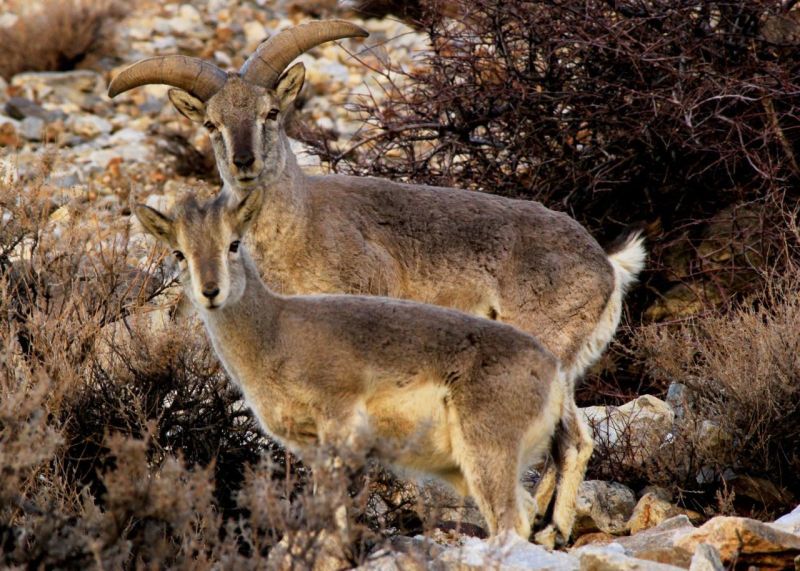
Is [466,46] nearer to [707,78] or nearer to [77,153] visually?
[707,78]

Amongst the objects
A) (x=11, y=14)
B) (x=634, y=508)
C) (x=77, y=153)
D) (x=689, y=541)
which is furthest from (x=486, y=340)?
(x=11, y=14)

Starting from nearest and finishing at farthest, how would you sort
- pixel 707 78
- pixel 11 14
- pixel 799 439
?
1. pixel 799 439
2. pixel 707 78
3. pixel 11 14

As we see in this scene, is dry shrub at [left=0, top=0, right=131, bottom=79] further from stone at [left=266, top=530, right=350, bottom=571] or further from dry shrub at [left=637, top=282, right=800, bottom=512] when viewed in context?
stone at [left=266, top=530, right=350, bottom=571]

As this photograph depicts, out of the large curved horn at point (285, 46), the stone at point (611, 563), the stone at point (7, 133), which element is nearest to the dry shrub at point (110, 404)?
the stone at point (611, 563)

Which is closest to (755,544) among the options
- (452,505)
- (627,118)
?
(452,505)

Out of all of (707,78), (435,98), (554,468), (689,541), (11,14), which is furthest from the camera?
(11,14)

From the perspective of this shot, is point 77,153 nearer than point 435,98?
No

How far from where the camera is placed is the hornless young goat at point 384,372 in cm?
558

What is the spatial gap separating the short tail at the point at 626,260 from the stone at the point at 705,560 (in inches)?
137

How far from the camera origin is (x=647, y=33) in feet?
32.8

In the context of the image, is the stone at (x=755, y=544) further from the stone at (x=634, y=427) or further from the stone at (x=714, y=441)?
the stone at (x=634, y=427)

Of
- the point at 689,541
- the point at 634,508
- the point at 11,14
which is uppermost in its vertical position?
the point at 689,541

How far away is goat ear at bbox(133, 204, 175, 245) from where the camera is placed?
231 inches

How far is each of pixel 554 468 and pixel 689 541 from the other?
133 cm
